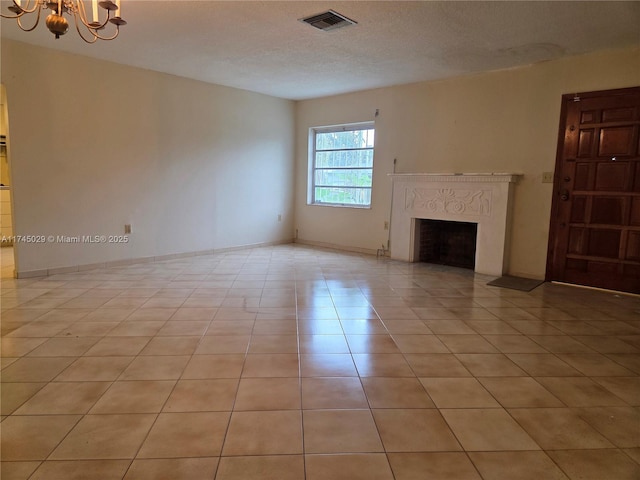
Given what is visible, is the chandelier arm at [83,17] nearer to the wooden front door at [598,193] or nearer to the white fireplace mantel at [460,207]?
the white fireplace mantel at [460,207]

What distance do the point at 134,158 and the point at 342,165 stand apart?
320 cm

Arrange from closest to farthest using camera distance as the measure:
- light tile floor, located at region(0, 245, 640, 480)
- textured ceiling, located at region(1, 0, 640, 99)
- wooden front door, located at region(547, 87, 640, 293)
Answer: light tile floor, located at region(0, 245, 640, 480), textured ceiling, located at region(1, 0, 640, 99), wooden front door, located at region(547, 87, 640, 293)

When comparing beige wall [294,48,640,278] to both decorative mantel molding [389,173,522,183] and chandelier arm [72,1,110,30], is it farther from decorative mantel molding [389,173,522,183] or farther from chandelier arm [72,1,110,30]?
chandelier arm [72,1,110,30]

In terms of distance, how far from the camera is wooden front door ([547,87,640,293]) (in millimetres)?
4051

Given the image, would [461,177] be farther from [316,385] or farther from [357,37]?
[316,385]

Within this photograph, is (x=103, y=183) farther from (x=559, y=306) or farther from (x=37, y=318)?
(x=559, y=306)

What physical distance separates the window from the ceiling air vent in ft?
9.06

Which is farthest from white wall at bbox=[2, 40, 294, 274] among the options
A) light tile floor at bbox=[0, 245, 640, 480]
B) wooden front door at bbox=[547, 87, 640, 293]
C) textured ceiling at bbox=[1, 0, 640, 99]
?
wooden front door at bbox=[547, 87, 640, 293]

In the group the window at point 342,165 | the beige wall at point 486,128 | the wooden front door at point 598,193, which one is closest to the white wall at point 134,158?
the window at point 342,165

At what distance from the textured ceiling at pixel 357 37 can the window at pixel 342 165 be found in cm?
125

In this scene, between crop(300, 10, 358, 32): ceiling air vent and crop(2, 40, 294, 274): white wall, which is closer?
crop(300, 10, 358, 32): ceiling air vent

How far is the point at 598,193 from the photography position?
13.9ft

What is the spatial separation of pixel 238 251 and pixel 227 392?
4.43 meters

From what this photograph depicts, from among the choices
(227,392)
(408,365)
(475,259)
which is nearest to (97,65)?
(227,392)
